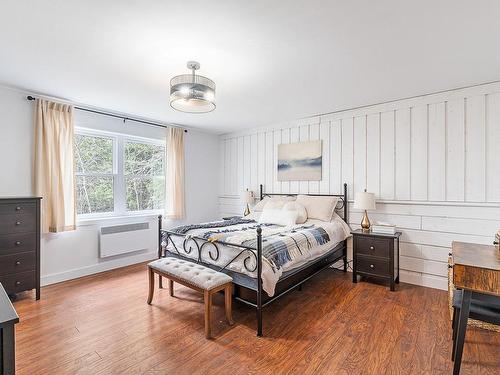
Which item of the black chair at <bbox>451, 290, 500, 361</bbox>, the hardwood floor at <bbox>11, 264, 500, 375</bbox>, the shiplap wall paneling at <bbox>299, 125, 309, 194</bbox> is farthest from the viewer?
the shiplap wall paneling at <bbox>299, 125, 309, 194</bbox>

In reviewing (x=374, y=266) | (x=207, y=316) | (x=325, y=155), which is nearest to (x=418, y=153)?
(x=325, y=155)

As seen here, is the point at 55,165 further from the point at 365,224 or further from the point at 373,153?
the point at 373,153

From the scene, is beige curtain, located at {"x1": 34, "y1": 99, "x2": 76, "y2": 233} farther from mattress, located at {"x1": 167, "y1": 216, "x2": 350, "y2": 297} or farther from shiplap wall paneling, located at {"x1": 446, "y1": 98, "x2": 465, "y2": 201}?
shiplap wall paneling, located at {"x1": 446, "y1": 98, "x2": 465, "y2": 201}

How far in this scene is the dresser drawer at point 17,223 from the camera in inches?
109

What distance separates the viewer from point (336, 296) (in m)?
3.08

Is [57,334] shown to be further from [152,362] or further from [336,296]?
[336,296]

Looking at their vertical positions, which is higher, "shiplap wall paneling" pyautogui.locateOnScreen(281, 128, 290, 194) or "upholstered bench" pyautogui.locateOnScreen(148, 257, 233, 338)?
"shiplap wall paneling" pyautogui.locateOnScreen(281, 128, 290, 194)

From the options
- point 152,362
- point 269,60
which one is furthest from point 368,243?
point 152,362

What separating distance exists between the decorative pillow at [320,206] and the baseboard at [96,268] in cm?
282

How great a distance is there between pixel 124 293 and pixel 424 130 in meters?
4.32

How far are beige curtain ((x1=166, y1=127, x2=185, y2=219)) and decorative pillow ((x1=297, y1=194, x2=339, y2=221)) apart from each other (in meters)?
2.27

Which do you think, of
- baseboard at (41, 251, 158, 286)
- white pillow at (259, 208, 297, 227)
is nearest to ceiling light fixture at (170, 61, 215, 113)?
white pillow at (259, 208, 297, 227)

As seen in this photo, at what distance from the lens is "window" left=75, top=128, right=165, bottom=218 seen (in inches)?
153

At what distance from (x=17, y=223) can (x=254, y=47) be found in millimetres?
3119
